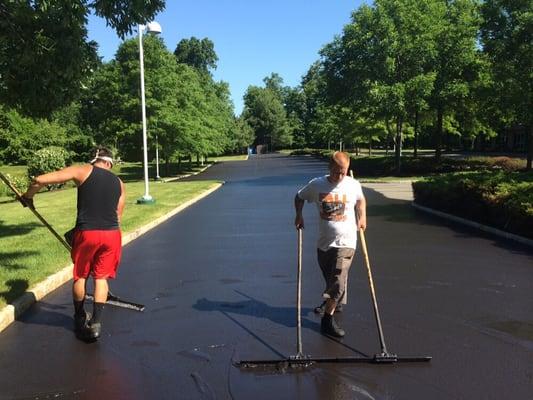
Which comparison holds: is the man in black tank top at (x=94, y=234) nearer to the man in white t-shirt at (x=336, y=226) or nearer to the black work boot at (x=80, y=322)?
the black work boot at (x=80, y=322)

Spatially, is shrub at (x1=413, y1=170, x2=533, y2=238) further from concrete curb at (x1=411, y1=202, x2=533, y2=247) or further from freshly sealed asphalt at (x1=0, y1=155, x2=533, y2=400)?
freshly sealed asphalt at (x1=0, y1=155, x2=533, y2=400)

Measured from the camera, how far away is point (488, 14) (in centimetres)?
2441

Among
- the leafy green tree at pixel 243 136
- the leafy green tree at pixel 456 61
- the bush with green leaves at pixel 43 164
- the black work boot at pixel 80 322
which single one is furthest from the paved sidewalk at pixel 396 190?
the leafy green tree at pixel 243 136

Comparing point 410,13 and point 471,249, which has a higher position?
point 410,13

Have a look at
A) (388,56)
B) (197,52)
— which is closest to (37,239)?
(388,56)

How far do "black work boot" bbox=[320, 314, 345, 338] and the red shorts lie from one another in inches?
79.8

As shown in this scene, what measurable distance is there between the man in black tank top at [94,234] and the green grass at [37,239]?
1.22 metres

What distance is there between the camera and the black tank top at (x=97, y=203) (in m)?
5.41

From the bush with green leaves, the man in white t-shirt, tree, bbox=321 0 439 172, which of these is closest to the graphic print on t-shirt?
the man in white t-shirt

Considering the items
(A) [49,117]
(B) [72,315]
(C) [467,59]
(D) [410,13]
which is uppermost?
(D) [410,13]

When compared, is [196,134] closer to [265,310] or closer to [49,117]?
[49,117]

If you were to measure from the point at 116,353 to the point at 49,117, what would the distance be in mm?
6630

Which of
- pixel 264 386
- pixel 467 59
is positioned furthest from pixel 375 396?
pixel 467 59

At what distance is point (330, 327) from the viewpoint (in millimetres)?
5395
